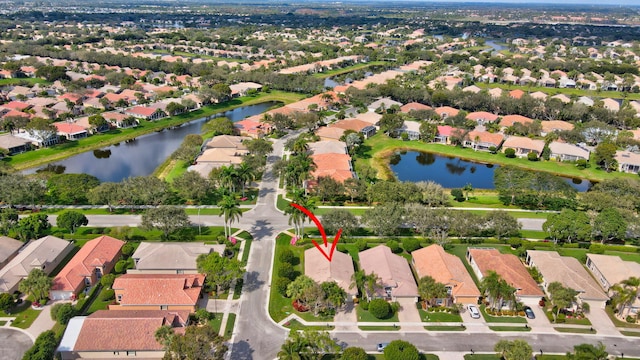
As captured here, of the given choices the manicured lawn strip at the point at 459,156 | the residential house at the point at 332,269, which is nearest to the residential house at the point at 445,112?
the manicured lawn strip at the point at 459,156

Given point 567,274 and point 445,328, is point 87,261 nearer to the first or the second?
point 445,328

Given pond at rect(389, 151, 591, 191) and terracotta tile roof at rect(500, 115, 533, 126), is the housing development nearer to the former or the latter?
pond at rect(389, 151, 591, 191)

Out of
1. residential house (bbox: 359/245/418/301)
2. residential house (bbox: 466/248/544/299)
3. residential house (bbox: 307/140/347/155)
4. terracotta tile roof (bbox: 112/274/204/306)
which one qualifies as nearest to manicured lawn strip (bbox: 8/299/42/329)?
terracotta tile roof (bbox: 112/274/204/306)

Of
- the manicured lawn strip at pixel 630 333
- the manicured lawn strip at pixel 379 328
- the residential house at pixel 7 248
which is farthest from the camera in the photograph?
the residential house at pixel 7 248

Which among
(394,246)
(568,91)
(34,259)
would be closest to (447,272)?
(394,246)

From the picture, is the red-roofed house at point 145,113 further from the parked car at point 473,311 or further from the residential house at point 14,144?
the parked car at point 473,311

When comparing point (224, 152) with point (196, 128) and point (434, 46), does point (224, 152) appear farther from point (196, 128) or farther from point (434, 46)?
point (434, 46)
